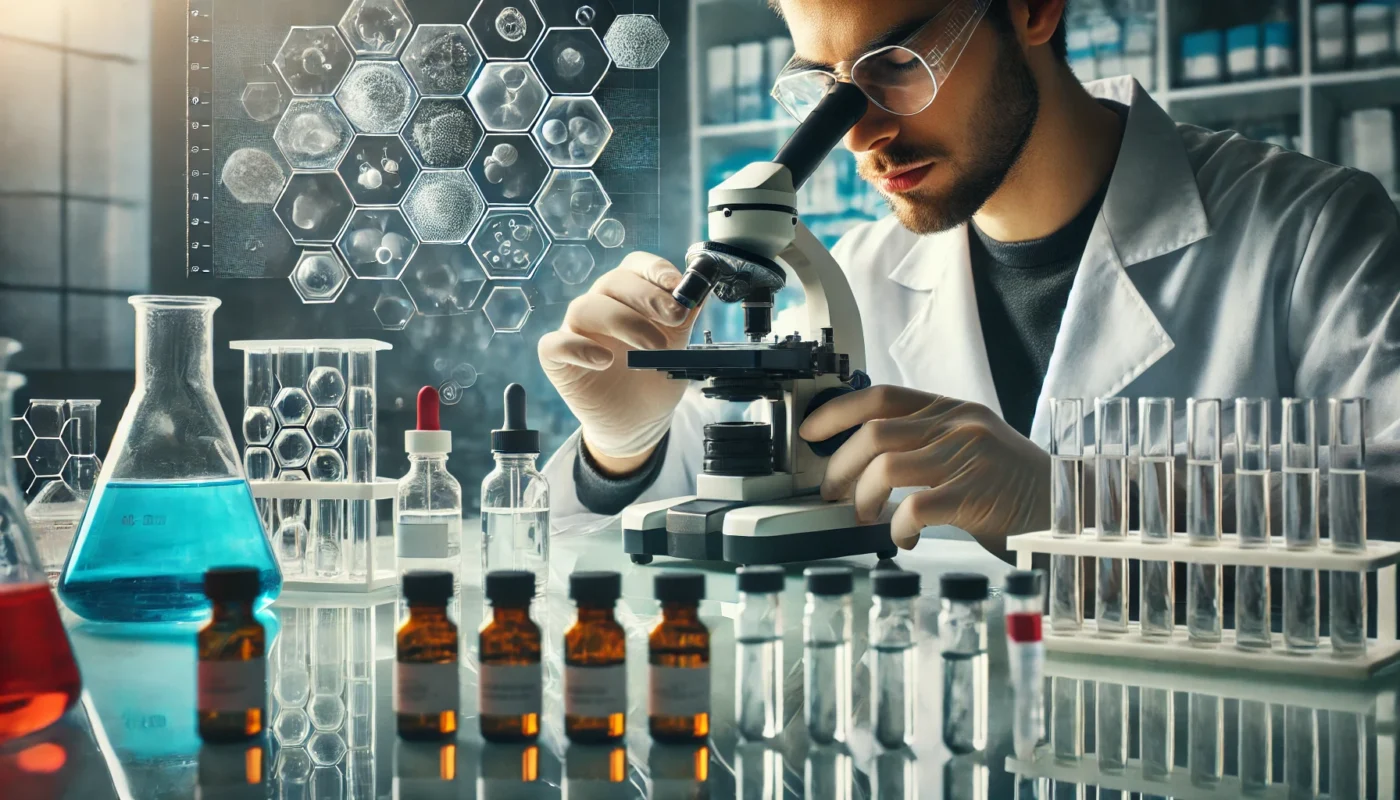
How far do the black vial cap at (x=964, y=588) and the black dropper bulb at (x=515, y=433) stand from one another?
2.16ft

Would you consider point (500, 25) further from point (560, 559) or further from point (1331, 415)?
point (1331, 415)

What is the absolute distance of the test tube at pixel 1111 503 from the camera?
3.26ft

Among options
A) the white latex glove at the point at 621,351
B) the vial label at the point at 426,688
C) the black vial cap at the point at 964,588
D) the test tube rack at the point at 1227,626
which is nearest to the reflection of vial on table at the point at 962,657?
the black vial cap at the point at 964,588

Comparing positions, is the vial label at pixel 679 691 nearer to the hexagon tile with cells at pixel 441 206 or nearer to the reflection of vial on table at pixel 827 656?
the reflection of vial on table at pixel 827 656

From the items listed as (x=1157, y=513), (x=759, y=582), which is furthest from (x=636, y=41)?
(x=759, y=582)

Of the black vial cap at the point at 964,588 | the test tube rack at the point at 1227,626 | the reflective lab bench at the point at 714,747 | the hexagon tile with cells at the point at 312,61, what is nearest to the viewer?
the reflective lab bench at the point at 714,747

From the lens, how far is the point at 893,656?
0.76m

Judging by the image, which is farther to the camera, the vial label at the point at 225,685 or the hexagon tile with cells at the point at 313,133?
the hexagon tile with cells at the point at 313,133

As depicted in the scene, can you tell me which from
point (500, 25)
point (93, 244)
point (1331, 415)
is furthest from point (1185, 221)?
point (93, 244)

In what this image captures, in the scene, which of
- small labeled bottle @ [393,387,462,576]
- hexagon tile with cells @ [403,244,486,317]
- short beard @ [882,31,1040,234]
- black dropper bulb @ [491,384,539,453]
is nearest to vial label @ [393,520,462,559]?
small labeled bottle @ [393,387,462,576]

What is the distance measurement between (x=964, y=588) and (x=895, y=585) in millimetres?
45

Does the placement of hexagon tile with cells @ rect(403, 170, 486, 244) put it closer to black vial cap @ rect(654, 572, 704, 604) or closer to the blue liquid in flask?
the blue liquid in flask

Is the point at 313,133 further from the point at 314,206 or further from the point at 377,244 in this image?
the point at 377,244

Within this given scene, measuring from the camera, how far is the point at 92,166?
286 cm
